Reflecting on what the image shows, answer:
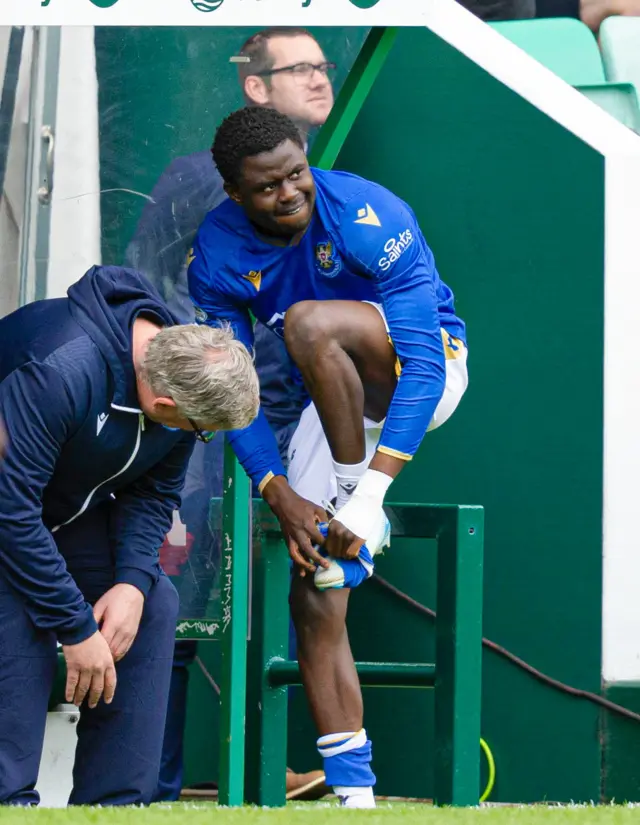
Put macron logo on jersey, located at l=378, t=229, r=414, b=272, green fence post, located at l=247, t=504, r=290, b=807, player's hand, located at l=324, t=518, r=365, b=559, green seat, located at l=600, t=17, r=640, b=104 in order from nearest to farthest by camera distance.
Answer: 1. player's hand, located at l=324, t=518, r=365, b=559
2. macron logo on jersey, located at l=378, t=229, r=414, b=272
3. green fence post, located at l=247, t=504, r=290, b=807
4. green seat, located at l=600, t=17, r=640, b=104

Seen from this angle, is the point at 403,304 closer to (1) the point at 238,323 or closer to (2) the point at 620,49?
(1) the point at 238,323

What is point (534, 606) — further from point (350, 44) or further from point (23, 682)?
point (23, 682)

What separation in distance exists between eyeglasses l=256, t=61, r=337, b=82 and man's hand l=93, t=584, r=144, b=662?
5.25 feet

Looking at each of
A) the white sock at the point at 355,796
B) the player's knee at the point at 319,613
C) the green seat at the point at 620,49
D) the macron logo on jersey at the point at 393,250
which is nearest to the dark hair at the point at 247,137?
the macron logo on jersey at the point at 393,250

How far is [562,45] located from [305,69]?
2445 millimetres

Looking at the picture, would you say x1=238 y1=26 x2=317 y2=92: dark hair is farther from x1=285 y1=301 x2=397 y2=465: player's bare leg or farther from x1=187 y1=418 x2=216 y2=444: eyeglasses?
x1=187 y1=418 x2=216 y2=444: eyeglasses

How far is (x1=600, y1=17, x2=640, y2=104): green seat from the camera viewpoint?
6340mm

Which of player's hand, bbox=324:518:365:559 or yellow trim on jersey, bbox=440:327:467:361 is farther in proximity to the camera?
yellow trim on jersey, bbox=440:327:467:361

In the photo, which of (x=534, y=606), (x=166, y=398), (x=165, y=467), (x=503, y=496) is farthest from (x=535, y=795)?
(x=166, y=398)

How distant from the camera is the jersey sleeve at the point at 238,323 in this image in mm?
3453

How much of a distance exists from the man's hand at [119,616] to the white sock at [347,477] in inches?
19.9

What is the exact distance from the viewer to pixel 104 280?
3082 mm

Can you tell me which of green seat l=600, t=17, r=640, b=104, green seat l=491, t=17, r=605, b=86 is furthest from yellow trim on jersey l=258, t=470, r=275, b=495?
green seat l=600, t=17, r=640, b=104

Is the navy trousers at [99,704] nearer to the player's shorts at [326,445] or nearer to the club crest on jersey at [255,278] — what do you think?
the player's shorts at [326,445]
